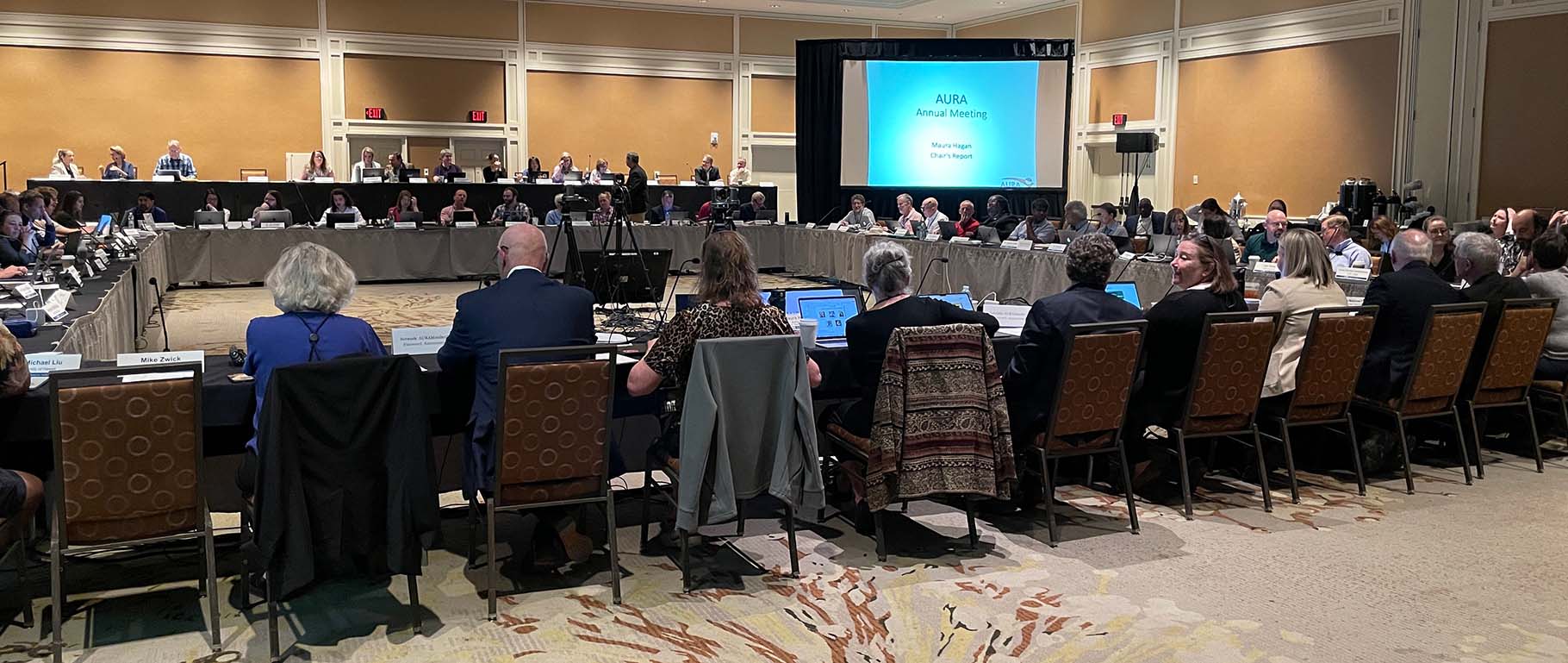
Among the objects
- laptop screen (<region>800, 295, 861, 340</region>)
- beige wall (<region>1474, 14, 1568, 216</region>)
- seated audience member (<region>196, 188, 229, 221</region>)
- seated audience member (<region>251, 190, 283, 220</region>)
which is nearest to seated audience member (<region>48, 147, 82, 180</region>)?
seated audience member (<region>196, 188, 229, 221</region>)

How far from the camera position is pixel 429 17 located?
15.4m

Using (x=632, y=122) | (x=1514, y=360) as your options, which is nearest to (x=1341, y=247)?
(x=1514, y=360)

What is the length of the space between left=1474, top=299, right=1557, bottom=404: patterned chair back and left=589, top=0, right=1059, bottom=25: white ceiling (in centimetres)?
1195

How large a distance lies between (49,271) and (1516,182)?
11595 mm

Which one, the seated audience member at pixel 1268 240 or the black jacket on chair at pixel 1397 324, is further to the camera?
the seated audience member at pixel 1268 240

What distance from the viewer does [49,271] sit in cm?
593

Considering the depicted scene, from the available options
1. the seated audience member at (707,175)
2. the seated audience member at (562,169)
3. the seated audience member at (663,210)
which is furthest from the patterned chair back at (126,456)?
the seated audience member at (707,175)

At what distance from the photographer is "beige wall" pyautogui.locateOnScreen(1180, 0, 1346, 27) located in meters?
12.4

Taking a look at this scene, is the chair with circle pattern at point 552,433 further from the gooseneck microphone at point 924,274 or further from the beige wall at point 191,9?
the beige wall at point 191,9

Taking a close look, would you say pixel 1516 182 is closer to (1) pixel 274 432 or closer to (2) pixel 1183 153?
(2) pixel 1183 153

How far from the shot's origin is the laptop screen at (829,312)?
4.46m

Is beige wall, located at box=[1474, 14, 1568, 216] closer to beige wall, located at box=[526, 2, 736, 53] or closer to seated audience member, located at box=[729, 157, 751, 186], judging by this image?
seated audience member, located at box=[729, 157, 751, 186]

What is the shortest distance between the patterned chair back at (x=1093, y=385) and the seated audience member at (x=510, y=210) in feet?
30.7

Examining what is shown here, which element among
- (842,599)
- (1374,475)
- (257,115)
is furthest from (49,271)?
(257,115)
